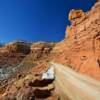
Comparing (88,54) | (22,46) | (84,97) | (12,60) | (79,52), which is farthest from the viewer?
A: (22,46)

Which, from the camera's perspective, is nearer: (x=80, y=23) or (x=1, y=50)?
(x=80, y=23)

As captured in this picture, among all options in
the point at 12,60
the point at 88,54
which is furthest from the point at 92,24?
the point at 12,60

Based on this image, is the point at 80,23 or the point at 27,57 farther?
the point at 27,57

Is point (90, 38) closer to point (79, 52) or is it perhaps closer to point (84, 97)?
point (79, 52)

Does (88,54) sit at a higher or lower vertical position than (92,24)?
lower

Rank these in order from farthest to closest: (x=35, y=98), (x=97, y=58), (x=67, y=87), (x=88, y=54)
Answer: (x=88, y=54) → (x=97, y=58) → (x=67, y=87) → (x=35, y=98)

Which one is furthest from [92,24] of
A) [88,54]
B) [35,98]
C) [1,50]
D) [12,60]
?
[1,50]

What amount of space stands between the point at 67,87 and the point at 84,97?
491 centimetres

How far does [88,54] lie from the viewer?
30.5 meters

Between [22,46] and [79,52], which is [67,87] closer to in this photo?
[79,52]

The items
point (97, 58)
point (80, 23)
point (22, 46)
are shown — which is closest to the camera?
point (97, 58)

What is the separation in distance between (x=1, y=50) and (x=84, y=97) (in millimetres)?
95142

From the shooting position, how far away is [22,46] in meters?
119

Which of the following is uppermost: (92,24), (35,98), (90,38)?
(92,24)
